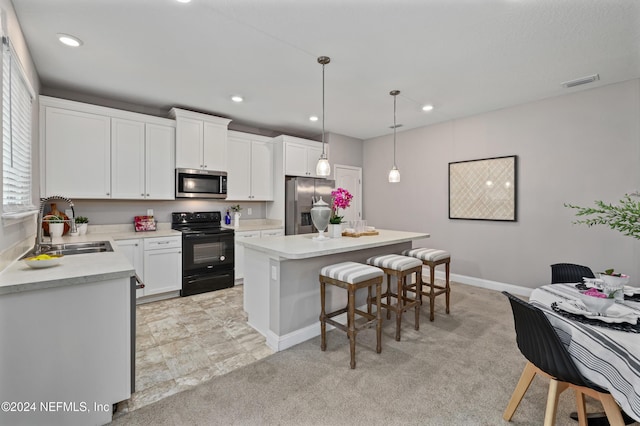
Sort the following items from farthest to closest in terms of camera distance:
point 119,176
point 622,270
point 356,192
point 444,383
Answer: point 356,192
point 119,176
point 622,270
point 444,383

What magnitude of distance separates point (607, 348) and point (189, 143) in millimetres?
4452

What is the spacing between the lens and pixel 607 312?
4.95 ft

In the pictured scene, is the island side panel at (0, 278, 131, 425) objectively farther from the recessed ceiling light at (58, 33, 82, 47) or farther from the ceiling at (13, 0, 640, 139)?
the recessed ceiling light at (58, 33, 82, 47)

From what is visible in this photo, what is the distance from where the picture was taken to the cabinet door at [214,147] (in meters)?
4.20

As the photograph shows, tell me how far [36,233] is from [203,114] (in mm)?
2369

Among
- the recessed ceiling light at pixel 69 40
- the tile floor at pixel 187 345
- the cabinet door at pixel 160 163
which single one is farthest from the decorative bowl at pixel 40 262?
the cabinet door at pixel 160 163

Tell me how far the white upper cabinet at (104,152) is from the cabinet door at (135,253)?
0.62m

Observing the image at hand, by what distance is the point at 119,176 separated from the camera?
3613mm

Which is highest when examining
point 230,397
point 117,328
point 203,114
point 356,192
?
point 203,114

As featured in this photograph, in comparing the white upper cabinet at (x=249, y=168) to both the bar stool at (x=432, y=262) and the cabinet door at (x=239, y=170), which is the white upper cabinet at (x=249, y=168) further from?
the bar stool at (x=432, y=262)

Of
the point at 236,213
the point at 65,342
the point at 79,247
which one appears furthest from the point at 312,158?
the point at 65,342

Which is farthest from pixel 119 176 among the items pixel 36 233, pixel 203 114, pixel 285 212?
pixel 285 212

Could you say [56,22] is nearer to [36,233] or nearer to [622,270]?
[36,233]

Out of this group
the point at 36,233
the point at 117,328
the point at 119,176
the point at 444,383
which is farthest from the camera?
the point at 119,176
